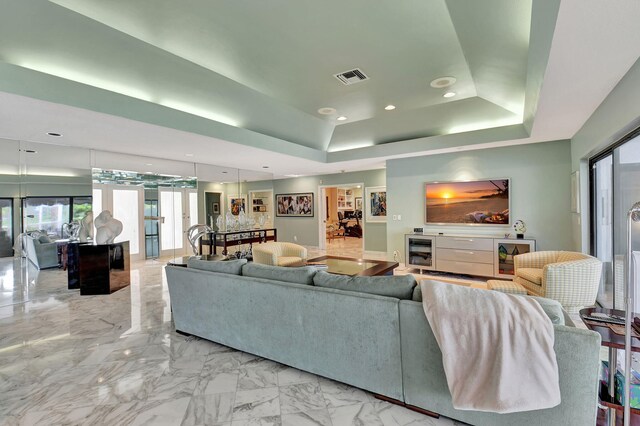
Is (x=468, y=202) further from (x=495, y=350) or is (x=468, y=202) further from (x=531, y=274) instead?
(x=495, y=350)

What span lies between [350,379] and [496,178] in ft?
15.4

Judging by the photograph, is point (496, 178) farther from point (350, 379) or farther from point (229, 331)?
point (229, 331)

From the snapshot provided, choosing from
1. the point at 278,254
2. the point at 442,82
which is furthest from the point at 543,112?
the point at 278,254

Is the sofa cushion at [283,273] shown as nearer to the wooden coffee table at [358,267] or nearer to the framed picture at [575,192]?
the wooden coffee table at [358,267]

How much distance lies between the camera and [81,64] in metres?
3.01

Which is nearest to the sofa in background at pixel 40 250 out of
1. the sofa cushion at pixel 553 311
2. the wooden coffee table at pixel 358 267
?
the wooden coffee table at pixel 358 267

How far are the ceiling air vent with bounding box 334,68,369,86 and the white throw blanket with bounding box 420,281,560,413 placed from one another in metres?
2.83

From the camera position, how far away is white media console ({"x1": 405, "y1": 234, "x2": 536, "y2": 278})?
195 inches

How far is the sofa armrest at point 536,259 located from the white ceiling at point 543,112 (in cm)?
167

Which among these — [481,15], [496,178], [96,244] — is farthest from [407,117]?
[96,244]

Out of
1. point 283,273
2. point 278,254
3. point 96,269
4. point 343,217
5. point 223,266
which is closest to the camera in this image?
point 283,273

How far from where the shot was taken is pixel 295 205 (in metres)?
9.88

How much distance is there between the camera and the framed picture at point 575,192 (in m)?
4.19

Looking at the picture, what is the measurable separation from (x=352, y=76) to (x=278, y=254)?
3.07 metres
